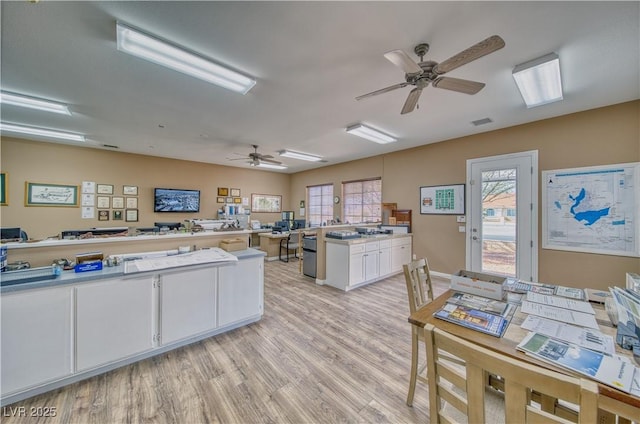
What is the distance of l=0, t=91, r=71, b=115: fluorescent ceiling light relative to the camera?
2801 millimetres

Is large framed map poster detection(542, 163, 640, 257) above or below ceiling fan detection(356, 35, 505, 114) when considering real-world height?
below

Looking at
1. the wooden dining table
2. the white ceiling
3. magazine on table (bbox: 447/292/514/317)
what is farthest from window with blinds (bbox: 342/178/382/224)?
the wooden dining table

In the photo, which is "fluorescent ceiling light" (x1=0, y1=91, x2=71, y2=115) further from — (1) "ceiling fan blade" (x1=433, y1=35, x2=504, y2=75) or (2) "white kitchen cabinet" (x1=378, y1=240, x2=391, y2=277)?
(2) "white kitchen cabinet" (x1=378, y1=240, x2=391, y2=277)

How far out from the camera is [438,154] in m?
4.85

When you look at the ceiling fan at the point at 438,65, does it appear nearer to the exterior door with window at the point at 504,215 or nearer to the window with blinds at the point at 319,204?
the exterior door with window at the point at 504,215

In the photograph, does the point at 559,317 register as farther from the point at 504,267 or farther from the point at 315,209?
the point at 315,209

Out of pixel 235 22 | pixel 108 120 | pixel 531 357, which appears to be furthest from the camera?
pixel 108 120

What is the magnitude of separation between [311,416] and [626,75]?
4.52 m

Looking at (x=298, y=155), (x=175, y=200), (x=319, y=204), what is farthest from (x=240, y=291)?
(x=319, y=204)

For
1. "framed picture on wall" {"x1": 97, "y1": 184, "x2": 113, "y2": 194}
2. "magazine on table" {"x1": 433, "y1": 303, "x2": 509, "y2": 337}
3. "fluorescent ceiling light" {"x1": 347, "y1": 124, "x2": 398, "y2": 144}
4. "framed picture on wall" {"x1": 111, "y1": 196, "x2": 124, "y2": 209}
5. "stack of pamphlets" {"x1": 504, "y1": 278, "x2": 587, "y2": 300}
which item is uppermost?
"fluorescent ceiling light" {"x1": 347, "y1": 124, "x2": 398, "y2": 144}

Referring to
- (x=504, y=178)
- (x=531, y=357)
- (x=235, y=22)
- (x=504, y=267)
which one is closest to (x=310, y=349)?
(x=531, y=357)

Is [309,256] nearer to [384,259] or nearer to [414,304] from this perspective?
[384,259]

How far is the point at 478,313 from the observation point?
54.2 inches

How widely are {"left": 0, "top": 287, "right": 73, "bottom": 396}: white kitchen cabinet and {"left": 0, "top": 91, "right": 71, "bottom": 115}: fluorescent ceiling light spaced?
110 inches
